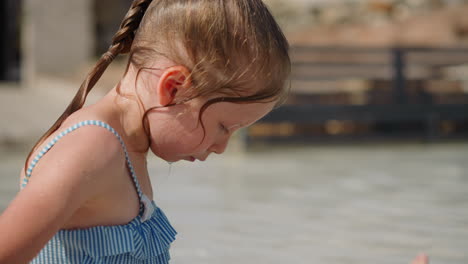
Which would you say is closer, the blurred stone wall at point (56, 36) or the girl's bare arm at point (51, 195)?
the girl's bare arm at point (51, 195)

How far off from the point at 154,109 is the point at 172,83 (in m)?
0.07

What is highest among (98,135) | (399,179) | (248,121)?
(399,179)

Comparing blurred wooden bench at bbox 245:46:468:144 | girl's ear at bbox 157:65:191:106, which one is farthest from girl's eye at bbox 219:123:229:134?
blurred wooden bench at bbox 245:46:468:144

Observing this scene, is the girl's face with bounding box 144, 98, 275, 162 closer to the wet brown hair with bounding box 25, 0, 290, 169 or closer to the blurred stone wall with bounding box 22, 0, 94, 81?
the wet brown hair with bounding box 25, 0, 290, 169

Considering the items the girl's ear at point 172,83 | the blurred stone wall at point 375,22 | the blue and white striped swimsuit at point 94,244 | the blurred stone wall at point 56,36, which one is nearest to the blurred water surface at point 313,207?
the blue and white striped swimsuit at point 94,244

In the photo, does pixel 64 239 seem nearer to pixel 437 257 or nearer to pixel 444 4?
pixel 437 257

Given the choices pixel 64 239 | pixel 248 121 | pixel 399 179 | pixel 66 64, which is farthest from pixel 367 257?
pixel 66 64

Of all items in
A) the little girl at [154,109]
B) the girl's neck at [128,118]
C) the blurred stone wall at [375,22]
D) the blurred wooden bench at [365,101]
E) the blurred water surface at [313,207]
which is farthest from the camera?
the blurred stone wall at [375,22]

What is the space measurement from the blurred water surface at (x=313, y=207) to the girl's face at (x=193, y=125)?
120 cm

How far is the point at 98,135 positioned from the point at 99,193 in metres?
0.10

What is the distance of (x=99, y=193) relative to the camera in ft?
4.29

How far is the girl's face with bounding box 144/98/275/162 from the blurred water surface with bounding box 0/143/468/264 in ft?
3.95

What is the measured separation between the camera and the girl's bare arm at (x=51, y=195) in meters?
1.17

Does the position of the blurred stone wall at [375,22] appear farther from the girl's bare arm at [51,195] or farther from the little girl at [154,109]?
the girl's bare arm at [51,195]
